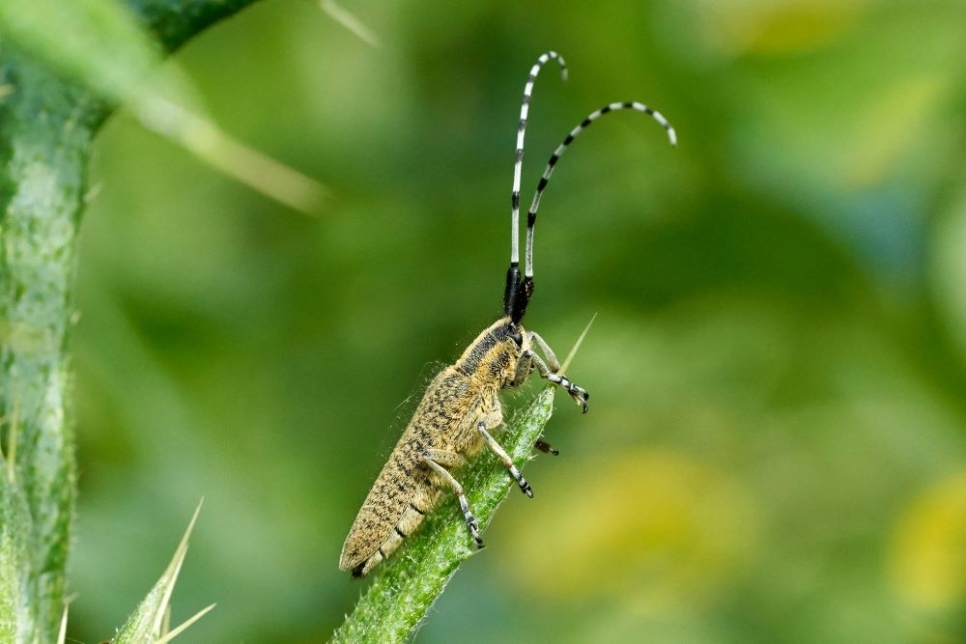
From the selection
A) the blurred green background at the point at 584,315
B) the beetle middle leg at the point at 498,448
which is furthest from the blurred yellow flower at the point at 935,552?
the beetle middle leg at the point at 498,448

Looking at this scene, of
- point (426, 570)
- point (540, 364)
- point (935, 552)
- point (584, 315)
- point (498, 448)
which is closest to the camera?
point (426, 570)

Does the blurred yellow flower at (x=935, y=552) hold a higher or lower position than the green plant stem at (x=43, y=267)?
lower

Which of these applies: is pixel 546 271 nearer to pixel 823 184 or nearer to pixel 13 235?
pixel 823 184

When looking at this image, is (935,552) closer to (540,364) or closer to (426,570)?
(540,364)

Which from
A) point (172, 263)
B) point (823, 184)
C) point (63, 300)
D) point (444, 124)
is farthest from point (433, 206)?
point (63, 300)

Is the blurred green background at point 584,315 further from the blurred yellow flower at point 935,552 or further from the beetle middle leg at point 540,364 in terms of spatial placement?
the beetle middle leg at point 540,364

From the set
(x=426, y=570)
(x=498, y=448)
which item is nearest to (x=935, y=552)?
(x=498, y=448)
